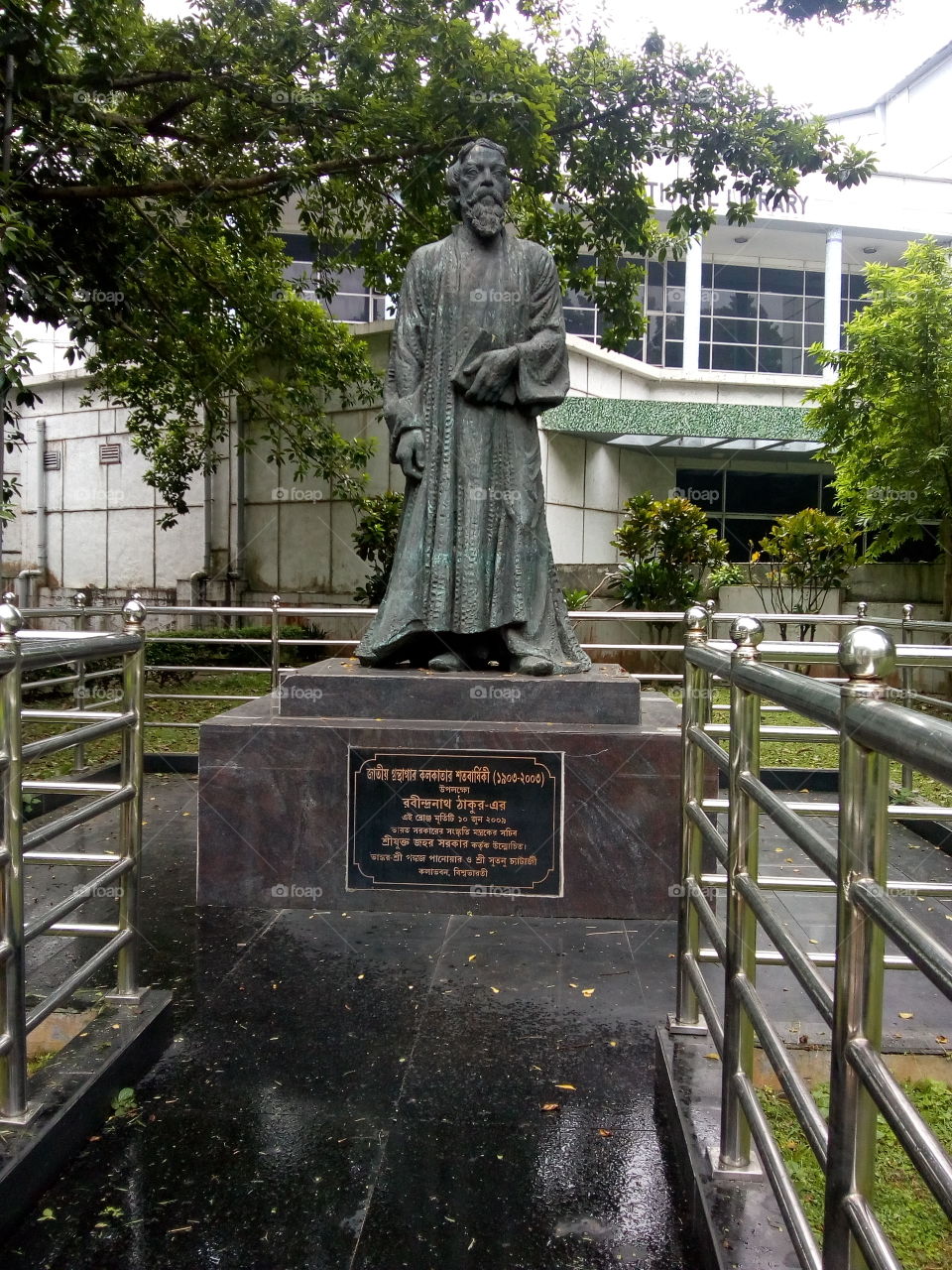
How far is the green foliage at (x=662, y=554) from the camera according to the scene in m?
13.1

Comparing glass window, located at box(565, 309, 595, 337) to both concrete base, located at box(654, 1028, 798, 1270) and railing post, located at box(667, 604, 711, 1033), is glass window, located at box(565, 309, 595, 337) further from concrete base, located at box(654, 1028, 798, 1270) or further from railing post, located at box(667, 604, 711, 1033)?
concrete base, located at box(654, 1028, 798, 1270)

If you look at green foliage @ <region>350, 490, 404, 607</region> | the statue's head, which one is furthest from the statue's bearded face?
green foliage @ <region>350, 490, 404, 607</region>

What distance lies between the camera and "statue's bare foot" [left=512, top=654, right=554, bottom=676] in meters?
4.36

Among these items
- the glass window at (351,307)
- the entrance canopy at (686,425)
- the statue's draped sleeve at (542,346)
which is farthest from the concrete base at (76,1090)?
the glass window at (351,307)

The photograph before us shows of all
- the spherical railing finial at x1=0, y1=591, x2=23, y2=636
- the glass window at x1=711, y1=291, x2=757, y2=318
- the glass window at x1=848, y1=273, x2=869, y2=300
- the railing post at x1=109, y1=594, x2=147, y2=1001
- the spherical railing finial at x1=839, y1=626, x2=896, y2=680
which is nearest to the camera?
the spherical railing finial at x1=839, y1=626, x2=896, y2=680

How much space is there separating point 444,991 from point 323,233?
873cm

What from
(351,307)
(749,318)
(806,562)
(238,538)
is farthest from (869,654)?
(749,318)

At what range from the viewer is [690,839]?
2.69 meters

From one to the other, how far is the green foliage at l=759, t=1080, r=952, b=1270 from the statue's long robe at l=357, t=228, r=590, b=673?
2.33 m

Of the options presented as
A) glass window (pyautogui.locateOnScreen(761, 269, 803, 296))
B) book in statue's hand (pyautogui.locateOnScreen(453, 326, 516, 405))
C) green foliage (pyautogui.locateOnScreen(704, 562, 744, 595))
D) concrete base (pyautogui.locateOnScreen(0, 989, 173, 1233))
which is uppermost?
glass window (pyautogui.locateOnScreen(761, 269, 803, 296))

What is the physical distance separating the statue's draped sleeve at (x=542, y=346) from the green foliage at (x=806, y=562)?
10.3m

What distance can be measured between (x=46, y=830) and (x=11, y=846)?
0.74 feet

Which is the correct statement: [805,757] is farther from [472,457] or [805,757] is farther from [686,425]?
[686,425]

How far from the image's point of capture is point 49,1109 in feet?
7.37
